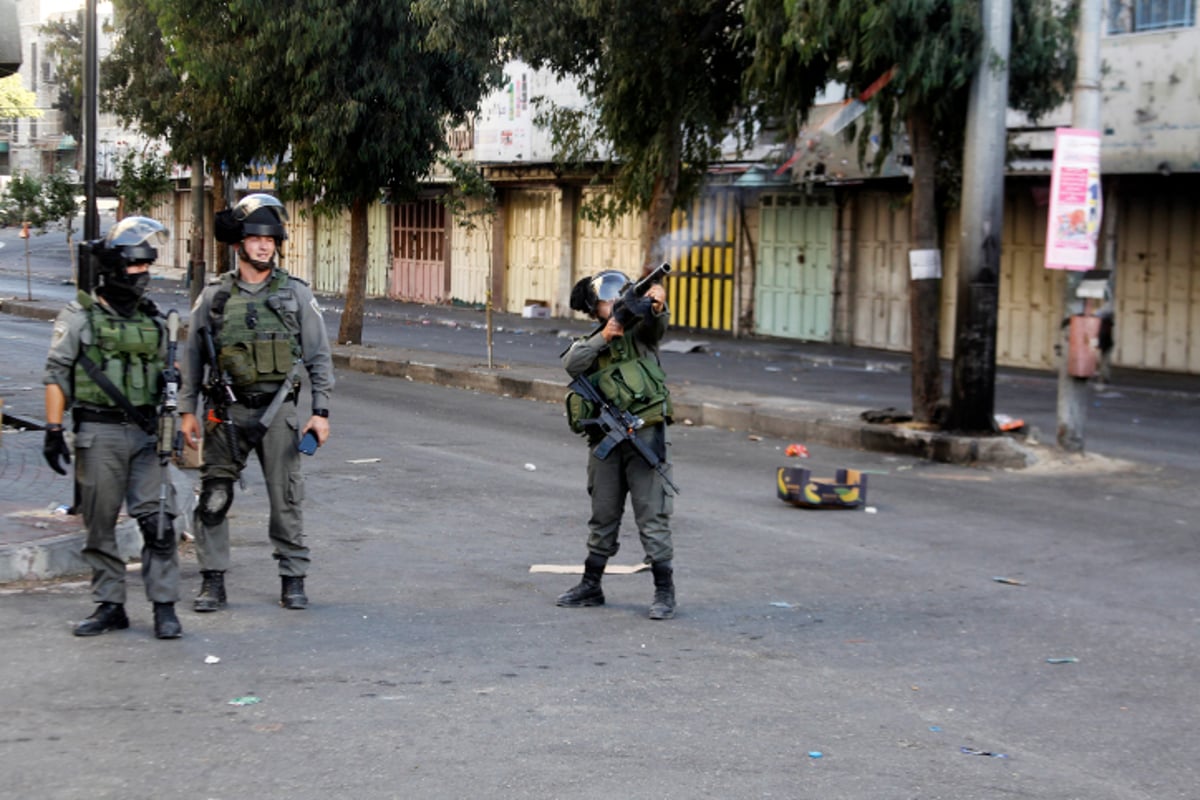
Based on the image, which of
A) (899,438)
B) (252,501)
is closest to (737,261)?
(899,438)

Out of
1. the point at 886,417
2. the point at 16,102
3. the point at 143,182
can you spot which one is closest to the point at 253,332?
the point at 886,417

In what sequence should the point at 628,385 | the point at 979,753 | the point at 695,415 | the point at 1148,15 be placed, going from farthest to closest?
the point at 1148,15
the point at 695,415
the point at 628,385
the point at 979,753

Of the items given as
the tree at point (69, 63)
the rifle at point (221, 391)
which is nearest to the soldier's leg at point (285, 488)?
the rifle at point (221, 391)

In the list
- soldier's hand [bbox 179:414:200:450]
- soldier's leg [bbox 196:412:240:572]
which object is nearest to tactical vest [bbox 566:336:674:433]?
soldier's leg [bbox 196:412:240:572]

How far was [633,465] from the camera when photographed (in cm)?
713

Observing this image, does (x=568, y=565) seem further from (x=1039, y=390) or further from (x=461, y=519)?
(x=1039, y=390)

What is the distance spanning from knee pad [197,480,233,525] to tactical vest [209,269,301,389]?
1.53 ft

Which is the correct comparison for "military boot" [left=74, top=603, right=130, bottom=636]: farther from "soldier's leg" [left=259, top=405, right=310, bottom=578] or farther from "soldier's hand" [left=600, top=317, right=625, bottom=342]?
"soldier's hand" [left=600, top=317, right=625, bottom=342]

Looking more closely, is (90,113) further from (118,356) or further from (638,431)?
(638,431)

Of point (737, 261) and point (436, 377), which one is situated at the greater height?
point (737, 261)

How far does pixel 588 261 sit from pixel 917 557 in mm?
25988

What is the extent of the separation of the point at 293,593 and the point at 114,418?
1.22 meters

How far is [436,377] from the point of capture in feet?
66.1

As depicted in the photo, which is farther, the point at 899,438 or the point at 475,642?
the point at 899,438
